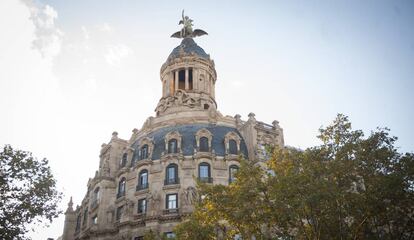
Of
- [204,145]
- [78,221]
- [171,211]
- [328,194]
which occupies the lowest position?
[328,194]

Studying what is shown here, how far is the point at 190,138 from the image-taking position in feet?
133

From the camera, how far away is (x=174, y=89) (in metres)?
51.3

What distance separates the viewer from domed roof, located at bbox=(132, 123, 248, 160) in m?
39.9

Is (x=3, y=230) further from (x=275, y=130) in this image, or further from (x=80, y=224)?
(x=275, y=130)

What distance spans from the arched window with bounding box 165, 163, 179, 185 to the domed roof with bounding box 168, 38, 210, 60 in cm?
1967

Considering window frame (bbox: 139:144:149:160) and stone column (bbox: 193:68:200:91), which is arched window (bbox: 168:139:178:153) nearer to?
window frame (bbox: 139:144:149:160)

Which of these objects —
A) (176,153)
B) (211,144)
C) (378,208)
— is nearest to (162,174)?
(176,153)

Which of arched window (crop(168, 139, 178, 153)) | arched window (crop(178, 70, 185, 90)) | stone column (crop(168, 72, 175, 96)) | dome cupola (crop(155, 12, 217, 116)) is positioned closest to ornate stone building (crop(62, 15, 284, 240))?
arched window (crop(168, 139, 178, 153))

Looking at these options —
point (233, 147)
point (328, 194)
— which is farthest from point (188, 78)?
point (328, 194)

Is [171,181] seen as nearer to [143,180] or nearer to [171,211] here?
[171,211]

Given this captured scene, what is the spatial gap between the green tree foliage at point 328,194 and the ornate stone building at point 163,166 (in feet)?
44.2

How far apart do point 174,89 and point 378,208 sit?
119 ft

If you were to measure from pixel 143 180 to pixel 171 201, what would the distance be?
4196mm

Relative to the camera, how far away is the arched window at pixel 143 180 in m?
38.6
